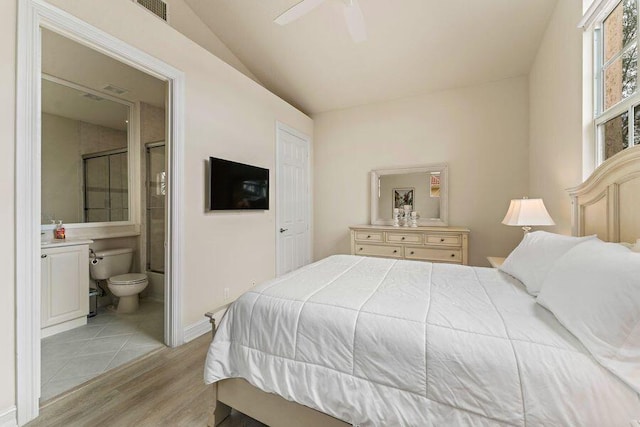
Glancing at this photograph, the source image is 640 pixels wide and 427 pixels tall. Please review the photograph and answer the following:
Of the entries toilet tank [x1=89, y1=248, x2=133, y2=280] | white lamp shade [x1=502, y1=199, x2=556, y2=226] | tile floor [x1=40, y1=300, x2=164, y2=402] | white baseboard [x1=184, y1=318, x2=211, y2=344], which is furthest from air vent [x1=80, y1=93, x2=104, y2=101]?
white lamp shade [x1=502, y1=199, x2=556, y2=226]

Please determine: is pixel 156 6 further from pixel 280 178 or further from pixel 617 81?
pixel 617 81

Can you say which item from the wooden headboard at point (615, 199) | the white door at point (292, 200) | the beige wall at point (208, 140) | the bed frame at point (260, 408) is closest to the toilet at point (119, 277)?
the beige wall at point (208, 140)

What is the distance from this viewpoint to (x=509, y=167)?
130 inches

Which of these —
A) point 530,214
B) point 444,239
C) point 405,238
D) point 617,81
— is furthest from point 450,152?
point 617,81

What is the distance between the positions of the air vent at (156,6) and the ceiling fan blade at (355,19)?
5.81 ft

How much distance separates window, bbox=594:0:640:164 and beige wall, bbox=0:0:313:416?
3.01m

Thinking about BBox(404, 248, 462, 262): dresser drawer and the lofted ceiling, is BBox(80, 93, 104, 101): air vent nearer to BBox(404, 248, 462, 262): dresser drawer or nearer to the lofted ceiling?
the lofted ceiling

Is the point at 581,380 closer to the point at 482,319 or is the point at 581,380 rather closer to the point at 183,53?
the point at 482,319

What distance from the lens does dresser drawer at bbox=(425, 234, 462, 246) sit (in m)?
3.16

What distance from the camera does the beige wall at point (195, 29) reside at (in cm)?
282

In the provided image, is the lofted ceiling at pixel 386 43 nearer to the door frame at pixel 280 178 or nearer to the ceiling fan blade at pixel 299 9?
the ceiling fan blade at pixel 299 9

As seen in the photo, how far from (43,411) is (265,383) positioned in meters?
1.43

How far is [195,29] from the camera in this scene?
307 centimetres

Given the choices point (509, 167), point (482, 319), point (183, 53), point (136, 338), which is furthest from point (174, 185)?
point (509, 167)
